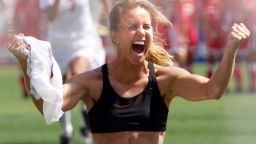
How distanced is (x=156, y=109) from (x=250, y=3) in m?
9.78

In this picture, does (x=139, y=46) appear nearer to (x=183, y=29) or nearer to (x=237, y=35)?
(x=237, y=35)

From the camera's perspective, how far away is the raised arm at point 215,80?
6.90 m

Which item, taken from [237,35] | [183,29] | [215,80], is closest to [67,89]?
[215,80]

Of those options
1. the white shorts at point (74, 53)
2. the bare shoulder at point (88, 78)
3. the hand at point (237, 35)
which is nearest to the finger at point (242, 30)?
the hand at point (237, 35)

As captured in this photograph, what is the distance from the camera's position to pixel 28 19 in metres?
21.4

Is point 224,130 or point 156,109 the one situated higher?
point 156,109

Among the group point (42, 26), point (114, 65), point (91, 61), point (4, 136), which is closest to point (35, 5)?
point (42, 26)

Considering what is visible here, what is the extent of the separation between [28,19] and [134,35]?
1424cm

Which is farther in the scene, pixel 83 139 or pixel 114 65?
pixel 83 139

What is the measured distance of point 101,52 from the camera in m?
13.5

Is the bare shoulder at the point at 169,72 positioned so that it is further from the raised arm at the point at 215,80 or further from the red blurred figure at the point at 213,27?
the red blurred figure at the point at 213,27

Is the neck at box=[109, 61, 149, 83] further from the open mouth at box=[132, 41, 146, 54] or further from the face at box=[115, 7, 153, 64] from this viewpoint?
the open mouth at box=[132, 41, 146, 54]

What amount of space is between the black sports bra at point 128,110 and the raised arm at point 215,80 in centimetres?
14

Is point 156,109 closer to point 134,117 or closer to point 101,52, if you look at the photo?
point 134,117
